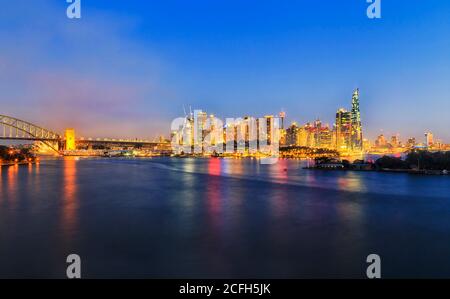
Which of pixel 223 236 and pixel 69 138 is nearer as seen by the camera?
pixel 223 236

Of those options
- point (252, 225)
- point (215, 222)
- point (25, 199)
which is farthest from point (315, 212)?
point (25, 199)

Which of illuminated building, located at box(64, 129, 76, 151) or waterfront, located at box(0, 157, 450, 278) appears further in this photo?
illuminated building, located at box(64, 129, 76, 151)

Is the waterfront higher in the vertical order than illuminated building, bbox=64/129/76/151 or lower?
lower

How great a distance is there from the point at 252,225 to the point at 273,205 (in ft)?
15.1

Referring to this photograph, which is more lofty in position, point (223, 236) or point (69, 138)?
point (69, 138)

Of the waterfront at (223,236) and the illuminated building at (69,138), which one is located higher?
the illuminated building at (69,138)

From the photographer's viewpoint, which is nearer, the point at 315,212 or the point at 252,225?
the point at 252,225

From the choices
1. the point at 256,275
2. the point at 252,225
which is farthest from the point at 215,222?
the point at 256,275

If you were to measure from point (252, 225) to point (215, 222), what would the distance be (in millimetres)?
1447

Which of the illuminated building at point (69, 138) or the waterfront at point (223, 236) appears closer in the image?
the waterfront at point (223, 236)
